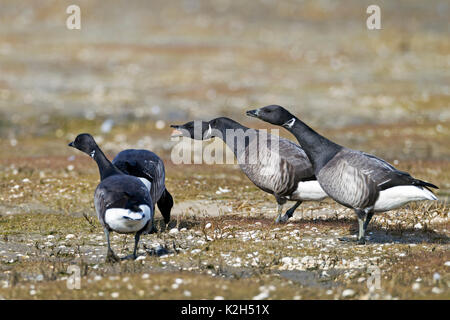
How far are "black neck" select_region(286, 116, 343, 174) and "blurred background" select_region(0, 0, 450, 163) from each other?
45.8ft

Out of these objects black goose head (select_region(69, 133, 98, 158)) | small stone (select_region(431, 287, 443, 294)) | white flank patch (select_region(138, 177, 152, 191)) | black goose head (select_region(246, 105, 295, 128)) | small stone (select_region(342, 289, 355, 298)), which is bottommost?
small stone (select_region(342, 289, 355, 298))

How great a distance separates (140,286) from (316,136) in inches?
192

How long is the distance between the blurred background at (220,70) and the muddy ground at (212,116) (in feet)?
0.67

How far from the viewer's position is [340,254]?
1231 centimetres

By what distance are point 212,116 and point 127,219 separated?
26.0 meters

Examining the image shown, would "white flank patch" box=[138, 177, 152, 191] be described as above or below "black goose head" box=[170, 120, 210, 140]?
below

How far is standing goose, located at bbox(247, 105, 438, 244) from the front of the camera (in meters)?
11.9

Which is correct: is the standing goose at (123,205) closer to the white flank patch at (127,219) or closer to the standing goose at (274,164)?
the white flank patch at (127,219)

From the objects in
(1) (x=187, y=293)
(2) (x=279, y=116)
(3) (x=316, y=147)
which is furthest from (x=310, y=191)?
(1) (x=187, y=293)

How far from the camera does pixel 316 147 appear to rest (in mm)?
12883

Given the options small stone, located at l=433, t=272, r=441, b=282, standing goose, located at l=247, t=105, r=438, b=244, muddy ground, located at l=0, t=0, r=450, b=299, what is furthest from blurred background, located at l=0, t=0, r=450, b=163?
small stone, located at l=433, t=272, r=441, b=282

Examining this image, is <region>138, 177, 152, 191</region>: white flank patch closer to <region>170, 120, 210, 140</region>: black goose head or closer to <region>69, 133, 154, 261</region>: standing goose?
<region>69, 133, 154, 261</region>: standing goose

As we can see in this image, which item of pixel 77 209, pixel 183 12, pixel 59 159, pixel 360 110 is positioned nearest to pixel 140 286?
pixel 77 209
